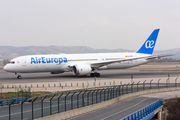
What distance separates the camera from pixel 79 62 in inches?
2057

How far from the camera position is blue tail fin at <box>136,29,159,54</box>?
5972 centimetres

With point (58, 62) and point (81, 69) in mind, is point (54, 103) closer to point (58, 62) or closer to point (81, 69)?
point (81, 69)

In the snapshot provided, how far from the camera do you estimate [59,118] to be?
60.3ft

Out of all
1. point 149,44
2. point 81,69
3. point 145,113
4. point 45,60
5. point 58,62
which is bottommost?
point 145,113

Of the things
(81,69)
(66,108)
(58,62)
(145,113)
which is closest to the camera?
(66,108)

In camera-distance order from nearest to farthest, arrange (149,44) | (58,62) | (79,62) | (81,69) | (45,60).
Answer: (45,60), (81,69), (58,62), (79,62), (149,44)

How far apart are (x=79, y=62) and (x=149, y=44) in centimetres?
1831

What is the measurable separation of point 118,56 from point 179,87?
1848 centimetres

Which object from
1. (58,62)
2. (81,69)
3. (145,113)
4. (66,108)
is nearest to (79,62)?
(81,69)

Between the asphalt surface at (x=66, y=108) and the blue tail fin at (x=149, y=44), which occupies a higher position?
the blue tail fin at (x=149, y=44)

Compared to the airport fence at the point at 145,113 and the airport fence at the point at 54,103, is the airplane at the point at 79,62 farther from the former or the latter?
the airport fence at the point at 145,113

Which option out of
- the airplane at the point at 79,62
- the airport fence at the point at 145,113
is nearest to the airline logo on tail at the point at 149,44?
the airplane at the point at 79,62

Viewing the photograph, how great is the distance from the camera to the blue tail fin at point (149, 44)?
59.7m

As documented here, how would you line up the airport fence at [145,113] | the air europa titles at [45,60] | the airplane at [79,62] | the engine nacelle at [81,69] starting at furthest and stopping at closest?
the engine nacelle at [81,69], the air europa titles at [45,60], the airplane at [79,62], the airport fence at [145,113]
